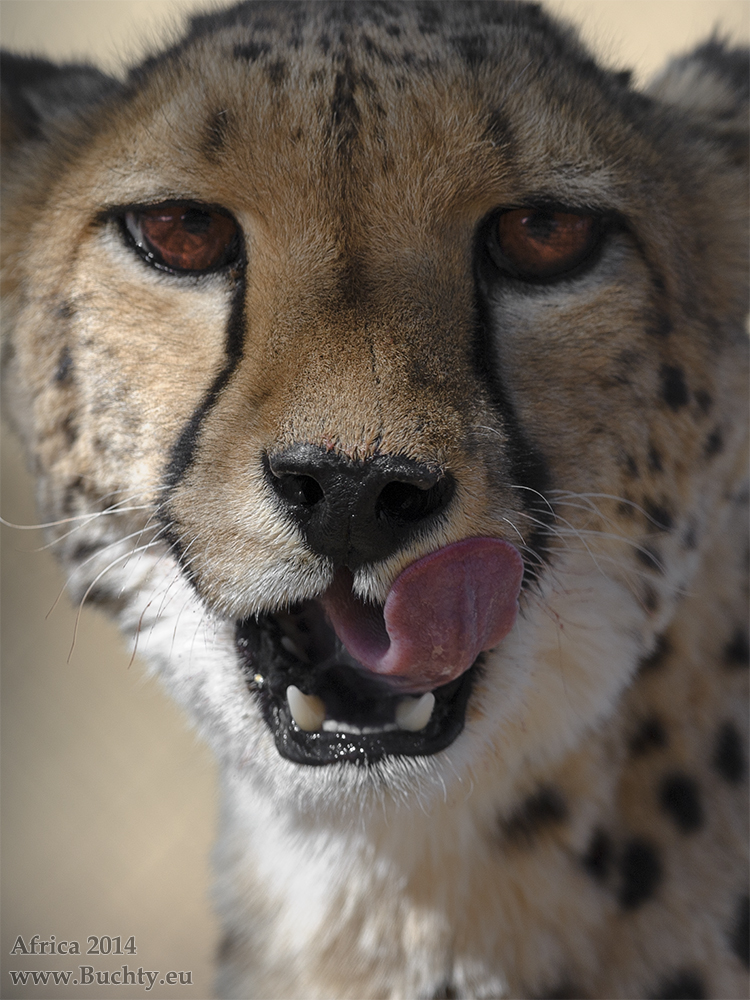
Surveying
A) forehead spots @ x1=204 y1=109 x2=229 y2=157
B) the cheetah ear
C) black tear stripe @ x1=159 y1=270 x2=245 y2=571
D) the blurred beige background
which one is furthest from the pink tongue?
the blurred beige background

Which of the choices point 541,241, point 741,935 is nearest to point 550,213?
point 541,241

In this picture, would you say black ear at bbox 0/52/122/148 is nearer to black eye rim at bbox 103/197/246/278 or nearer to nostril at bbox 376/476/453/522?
black eye rim at bbox 103/197/246/278

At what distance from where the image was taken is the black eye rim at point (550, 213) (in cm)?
83

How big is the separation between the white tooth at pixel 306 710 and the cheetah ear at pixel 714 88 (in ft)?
2.36

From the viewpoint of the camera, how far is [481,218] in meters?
0.83

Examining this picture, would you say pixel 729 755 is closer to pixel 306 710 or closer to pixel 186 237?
pixel 306 710

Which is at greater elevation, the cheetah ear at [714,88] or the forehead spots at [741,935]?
the cheetah ear at [714,88]

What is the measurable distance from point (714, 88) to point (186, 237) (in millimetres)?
605

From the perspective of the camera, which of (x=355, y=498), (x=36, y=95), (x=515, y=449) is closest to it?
(x=355, y=498)

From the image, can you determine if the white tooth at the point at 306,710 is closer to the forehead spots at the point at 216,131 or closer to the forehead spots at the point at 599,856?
the forehead spots at the point at 599,856

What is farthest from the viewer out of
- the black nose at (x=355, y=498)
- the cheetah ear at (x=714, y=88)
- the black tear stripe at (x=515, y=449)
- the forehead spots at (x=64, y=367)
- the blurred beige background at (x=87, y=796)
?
the blurred beige background at (x=87, y=796)

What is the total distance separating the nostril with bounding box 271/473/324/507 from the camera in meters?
0.71

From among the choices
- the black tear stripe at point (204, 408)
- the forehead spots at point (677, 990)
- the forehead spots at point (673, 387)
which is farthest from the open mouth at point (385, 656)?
the forehead spots at point (677, 990)

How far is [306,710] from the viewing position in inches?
32.8
